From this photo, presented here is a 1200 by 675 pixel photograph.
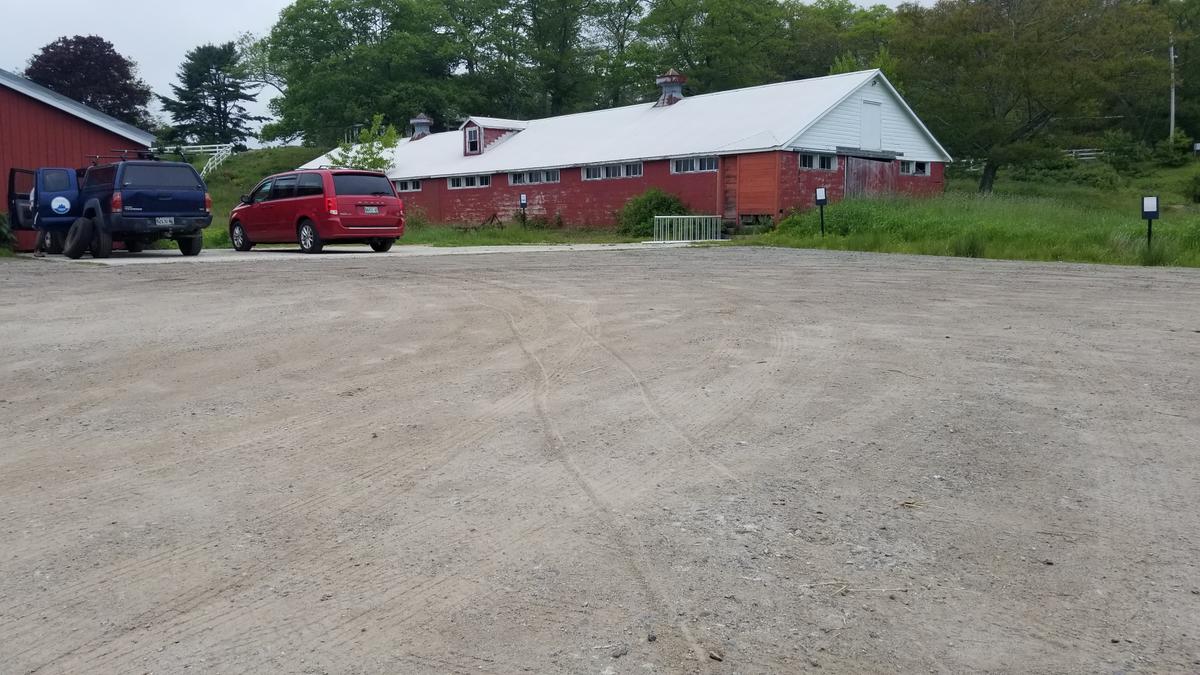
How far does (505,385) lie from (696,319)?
3232mm

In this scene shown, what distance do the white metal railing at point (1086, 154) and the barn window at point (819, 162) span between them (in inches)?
1141

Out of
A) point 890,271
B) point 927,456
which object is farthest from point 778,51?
point 927,456

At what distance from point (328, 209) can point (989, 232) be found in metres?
13.0

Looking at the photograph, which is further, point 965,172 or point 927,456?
point 965,172

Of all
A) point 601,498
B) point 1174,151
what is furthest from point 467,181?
point 601,498

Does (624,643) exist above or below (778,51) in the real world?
below

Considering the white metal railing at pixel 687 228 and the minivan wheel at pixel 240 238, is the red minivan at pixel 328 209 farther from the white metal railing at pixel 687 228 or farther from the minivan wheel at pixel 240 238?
the white metal railing at pixel 687 228

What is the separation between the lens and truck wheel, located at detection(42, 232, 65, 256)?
20.2 meters

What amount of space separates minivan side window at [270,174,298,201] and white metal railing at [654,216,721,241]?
1345 cm

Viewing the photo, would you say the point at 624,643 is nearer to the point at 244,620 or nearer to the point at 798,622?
the point at 798,622

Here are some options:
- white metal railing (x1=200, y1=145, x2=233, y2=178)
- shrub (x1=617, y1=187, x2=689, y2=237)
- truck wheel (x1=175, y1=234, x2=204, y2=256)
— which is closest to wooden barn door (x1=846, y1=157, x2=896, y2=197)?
shrub (x1=617, y1=187, x2=689, y2=237)

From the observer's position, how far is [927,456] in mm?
4930

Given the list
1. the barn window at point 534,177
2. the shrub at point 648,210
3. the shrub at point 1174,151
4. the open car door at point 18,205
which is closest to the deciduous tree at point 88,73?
the barn window at point 534,177

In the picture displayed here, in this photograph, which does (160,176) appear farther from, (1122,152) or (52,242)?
(1122,152)
